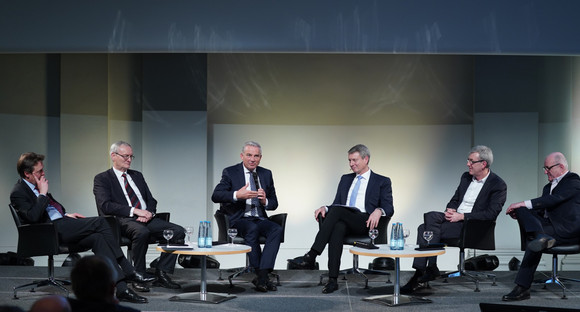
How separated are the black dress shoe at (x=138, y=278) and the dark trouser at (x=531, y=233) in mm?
2811

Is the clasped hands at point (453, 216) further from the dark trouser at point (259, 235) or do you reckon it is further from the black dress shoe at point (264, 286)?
the black dress shoe at point (264, 286)

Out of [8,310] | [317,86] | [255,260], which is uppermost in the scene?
[317,86]

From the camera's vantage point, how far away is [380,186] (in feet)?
21.0

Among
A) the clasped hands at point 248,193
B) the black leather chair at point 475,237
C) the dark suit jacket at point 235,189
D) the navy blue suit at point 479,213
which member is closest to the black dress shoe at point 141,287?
the dark suit jacket at point 235,189

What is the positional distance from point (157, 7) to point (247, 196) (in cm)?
205

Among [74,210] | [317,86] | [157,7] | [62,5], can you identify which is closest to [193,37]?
[157,7]

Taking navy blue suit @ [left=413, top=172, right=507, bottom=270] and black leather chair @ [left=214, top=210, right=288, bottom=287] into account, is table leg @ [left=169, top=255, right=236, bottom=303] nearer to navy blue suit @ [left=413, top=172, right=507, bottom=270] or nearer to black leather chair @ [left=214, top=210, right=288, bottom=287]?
black leather chair @ [left=214, top=210, right=288, bottom=287]

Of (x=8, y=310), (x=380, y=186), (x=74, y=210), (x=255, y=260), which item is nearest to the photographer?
(x=8, y=310)

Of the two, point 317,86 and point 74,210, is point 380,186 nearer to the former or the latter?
point 317,86

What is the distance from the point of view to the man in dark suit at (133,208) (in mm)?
5879

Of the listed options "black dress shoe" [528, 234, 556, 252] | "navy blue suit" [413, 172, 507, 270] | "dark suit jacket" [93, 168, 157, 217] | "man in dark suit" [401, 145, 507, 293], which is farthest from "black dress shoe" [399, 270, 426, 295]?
"dark suit jacket" [93, 168, 157, 217]

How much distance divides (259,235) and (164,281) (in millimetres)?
883

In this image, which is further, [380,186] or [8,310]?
[380,186]

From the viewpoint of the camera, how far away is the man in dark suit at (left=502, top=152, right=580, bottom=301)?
5.36m
